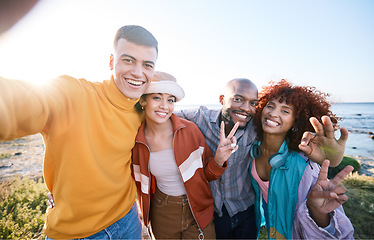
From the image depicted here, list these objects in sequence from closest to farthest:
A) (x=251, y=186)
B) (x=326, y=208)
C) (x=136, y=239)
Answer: (x=326, y=208)
(x=136, y=239)
(x=251, y=186)

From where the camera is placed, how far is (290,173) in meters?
2.51

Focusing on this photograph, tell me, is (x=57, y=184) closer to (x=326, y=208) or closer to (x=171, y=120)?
(x=171, y=120)

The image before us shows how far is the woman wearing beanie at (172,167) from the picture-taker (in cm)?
235

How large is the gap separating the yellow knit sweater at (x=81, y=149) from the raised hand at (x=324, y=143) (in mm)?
2303

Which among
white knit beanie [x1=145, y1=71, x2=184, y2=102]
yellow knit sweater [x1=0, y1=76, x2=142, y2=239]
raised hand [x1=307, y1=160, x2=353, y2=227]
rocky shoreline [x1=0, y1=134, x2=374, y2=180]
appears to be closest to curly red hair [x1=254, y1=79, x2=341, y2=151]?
raised hand [x1=307, y1=160, x2=353, y2=227]

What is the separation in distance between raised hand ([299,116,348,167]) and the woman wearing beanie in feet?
3.12

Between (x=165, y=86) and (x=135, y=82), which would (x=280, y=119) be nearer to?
(x=165, y=86)

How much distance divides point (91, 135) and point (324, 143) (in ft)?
Answer: 8.89

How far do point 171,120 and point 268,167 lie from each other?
5.99ft

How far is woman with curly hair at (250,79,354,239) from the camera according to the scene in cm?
199

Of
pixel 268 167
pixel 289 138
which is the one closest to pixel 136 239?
pixel 268 167

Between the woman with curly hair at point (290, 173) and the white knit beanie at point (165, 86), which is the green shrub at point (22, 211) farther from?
the woman with curly hair at point (290, 173)

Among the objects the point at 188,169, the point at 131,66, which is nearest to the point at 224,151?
the point at 188,169

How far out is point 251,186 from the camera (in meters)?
3.09
